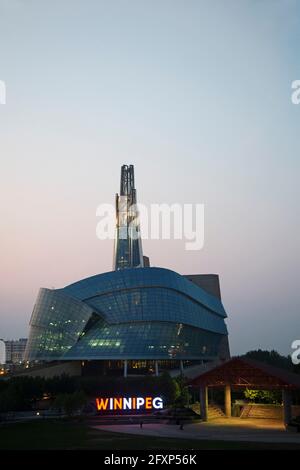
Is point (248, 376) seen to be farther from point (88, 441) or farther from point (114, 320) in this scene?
point (114, 320)

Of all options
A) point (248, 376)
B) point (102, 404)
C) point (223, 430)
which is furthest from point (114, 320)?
point (223, 430)

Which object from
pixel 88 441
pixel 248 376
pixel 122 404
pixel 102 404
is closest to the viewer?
pixel 88 441

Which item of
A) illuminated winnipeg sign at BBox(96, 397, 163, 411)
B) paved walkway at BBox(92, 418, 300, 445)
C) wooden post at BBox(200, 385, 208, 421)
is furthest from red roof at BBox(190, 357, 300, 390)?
illuminated winnipeg sign at BBox(96, 397, 163, 411)

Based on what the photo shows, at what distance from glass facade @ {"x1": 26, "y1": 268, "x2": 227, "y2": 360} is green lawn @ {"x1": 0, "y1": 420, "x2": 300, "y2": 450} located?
77.8m

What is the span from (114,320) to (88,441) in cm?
9265

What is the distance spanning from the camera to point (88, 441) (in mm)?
51594

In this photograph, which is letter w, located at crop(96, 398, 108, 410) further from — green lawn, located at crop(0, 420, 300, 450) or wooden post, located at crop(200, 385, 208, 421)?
green lawn, located at crop(0, 420, 300, 450)

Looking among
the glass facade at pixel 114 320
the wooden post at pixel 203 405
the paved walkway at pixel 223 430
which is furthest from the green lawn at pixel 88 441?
the glass facade at pixel 114 320

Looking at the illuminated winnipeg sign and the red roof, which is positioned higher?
the red roof

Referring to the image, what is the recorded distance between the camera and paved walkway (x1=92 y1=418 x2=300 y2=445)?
5694cm

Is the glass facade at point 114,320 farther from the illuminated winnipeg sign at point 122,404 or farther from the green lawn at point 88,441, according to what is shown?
the green lawn at point 88,441
